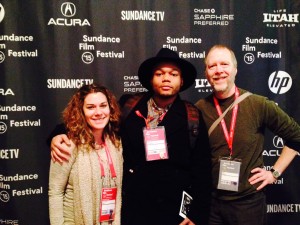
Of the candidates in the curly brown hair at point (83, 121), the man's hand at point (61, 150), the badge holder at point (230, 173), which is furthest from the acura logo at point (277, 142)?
the man's hand at point (61, 150)

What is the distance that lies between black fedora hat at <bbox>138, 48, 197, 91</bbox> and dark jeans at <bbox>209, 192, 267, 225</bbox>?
82 centimetres

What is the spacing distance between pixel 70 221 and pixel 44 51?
4.76ft

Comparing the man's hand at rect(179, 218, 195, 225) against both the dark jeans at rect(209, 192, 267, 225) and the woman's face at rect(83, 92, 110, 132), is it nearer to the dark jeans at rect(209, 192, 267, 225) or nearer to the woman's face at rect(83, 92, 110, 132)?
the dark jeans at rect(209, 192, 267, 225)

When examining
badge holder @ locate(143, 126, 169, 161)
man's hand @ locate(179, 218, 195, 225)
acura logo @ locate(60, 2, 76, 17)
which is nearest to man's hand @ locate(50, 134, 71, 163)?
badge holder @ locate(143, 126, 169, 161)

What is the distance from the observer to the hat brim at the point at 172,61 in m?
1.85

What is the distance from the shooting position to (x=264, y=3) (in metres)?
2.68

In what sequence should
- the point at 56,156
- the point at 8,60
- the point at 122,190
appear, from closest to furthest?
the point at 56,156 → the point at 122,190 → the point at 8,60

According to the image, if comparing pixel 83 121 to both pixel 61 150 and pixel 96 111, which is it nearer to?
pixel 96 111

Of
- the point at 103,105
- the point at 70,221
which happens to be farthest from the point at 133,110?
the point at 70,221

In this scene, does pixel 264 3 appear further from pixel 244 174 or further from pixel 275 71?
pixel 244 174

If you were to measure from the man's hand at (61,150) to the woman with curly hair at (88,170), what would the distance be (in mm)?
27

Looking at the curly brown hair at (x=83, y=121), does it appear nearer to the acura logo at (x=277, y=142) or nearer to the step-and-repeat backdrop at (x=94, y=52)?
the step-and-repeat backdrop at (x=94, y=52)

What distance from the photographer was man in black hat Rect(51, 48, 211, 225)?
1793mm

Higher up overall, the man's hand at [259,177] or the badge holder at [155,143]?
the badge holder at [155,143]
